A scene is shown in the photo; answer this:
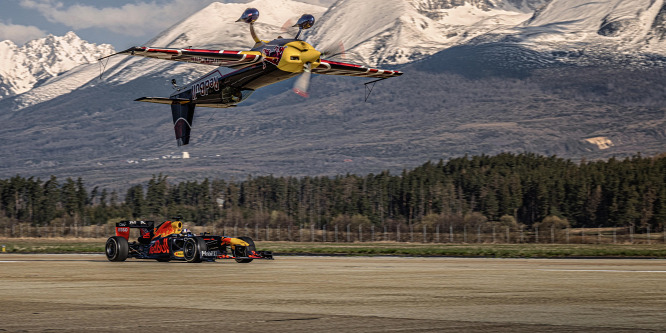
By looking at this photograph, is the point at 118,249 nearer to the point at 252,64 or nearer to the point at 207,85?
the point at 252,64

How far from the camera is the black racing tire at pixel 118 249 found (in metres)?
43.6

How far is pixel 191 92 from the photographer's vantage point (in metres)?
63.4

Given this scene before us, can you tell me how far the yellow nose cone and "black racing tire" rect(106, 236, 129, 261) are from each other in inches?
654

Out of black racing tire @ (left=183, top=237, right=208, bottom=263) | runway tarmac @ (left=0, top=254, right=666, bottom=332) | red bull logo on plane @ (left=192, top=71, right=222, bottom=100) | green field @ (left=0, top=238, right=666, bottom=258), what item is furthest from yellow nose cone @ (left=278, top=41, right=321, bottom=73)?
runway tarmac @ (left=0, top=254, right=666, bottom=332)

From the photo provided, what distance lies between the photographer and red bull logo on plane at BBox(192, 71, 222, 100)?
59.8 metres

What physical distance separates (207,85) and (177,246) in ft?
67.6

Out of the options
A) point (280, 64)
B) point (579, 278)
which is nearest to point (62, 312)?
point (579, 278)

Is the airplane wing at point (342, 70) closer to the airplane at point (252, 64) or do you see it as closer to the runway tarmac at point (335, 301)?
the airplane at point (252, 64)

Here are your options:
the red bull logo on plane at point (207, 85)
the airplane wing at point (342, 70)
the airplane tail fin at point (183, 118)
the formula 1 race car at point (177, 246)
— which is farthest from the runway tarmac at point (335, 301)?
the airplane tail fin at point (183, 118)

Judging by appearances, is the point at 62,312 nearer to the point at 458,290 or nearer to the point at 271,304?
the point at 271,304

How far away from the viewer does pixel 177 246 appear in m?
42.7

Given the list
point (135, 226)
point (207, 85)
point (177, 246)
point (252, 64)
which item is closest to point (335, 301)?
point (177, 246)

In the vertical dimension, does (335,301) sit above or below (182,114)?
below

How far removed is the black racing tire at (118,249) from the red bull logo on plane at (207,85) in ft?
59.8
